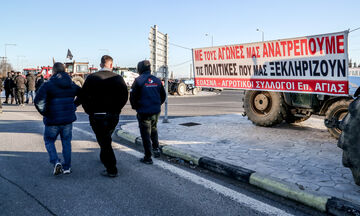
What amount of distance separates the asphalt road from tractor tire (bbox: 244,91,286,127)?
12.5 ft

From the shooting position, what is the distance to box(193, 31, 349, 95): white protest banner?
6074mm

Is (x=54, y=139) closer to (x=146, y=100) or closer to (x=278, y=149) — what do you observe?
(x=146, y=100)

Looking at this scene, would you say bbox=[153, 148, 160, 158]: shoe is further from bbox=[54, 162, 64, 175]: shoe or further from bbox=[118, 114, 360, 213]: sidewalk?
bbox=[54, 162, 64, 175]: shoe

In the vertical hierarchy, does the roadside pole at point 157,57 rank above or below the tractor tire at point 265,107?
above

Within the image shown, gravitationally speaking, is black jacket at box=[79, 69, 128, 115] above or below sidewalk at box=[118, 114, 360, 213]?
above

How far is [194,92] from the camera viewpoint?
28.3 metres

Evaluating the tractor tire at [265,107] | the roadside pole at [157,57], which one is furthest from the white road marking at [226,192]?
the roadside pole at [157,57]

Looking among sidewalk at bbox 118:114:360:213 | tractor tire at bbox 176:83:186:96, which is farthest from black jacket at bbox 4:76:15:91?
tractor tire at bbox 176:83:186:96

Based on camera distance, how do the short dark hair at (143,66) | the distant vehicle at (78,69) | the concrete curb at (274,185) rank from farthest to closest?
the distant vehicle at (78,69) → the short dark hair at (143,66) → the concrete curb at (274,185)

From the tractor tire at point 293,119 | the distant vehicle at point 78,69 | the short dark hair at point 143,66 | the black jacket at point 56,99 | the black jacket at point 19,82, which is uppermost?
the distant vehicle at point 78,69

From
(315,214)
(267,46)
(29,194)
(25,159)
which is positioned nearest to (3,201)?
Answer: (29,194)

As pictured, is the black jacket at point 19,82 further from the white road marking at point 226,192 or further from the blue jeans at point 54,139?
the white road marking at point 226,192

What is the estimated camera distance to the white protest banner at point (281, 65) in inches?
239

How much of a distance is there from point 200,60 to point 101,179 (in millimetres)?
5987
